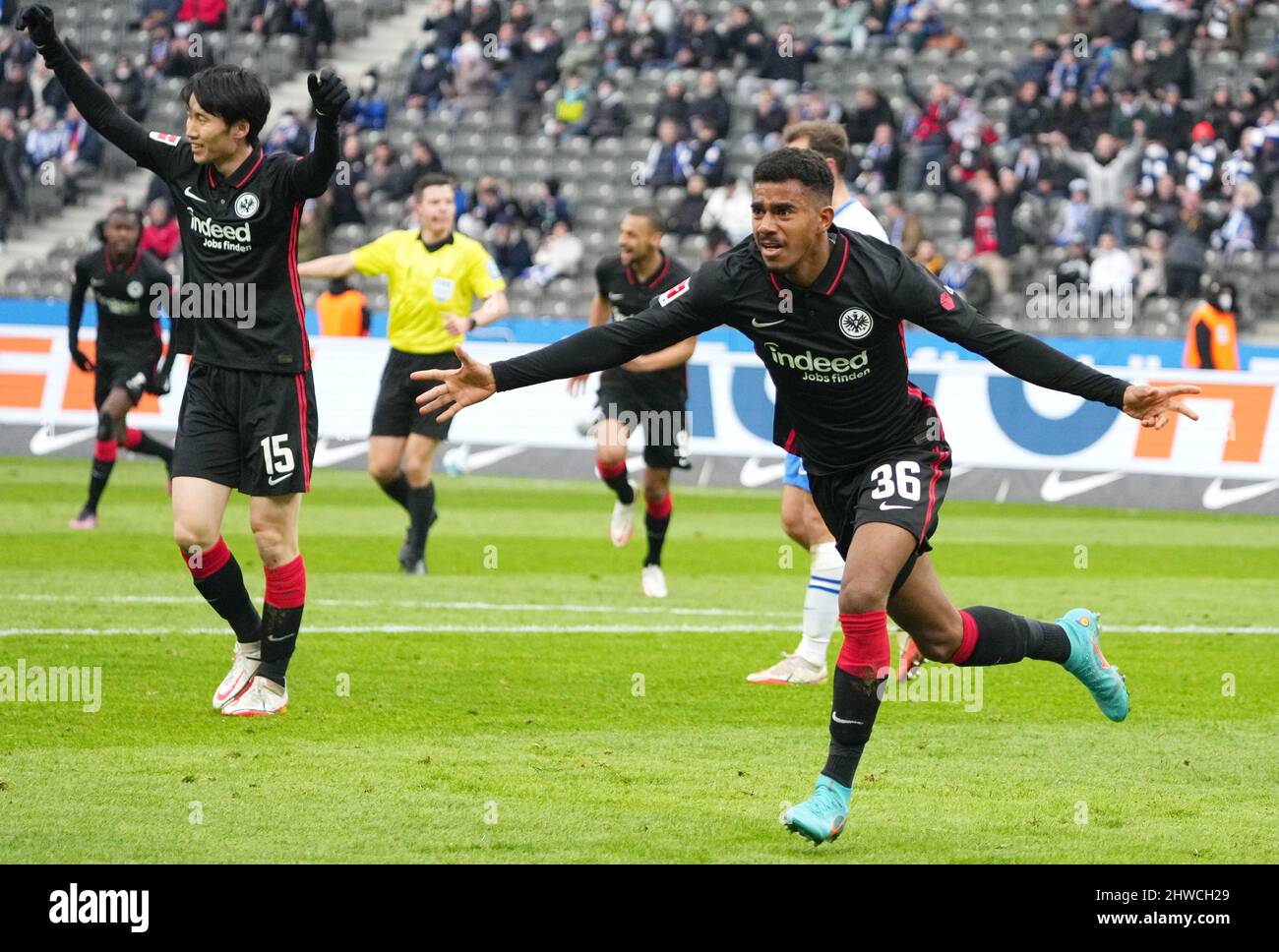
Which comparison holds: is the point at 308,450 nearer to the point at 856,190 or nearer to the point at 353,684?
the point at 353,684

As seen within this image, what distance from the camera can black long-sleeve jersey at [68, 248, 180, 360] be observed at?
1460 cm

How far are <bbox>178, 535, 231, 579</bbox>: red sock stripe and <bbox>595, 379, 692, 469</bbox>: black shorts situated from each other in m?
4.44

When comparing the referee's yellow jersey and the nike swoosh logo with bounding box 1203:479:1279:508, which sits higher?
the referee's yellow jersey

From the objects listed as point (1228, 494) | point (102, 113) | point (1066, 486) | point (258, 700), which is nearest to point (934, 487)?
point (258, 700)

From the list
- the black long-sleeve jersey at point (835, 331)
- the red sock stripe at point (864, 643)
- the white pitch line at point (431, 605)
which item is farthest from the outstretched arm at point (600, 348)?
the white pitch line at point (431, 605)

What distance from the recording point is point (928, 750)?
7203 millimetres

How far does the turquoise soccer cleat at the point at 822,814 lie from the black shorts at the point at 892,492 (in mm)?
863

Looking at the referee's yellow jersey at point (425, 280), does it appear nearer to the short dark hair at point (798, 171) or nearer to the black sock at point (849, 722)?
the short dark hair at point (798, 171)

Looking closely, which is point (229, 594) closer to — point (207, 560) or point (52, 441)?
point (207, 560)

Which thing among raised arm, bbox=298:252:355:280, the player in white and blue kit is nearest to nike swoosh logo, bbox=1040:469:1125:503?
raised arm, bbox=298:252:355:280

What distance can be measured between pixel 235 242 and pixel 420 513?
5.08 m

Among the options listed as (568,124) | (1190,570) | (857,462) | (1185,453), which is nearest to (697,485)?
(1185,453)

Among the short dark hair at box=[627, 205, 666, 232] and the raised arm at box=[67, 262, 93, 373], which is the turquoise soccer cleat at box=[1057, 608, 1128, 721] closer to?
the short dark hair at box=[627, 205, 666, 232]
